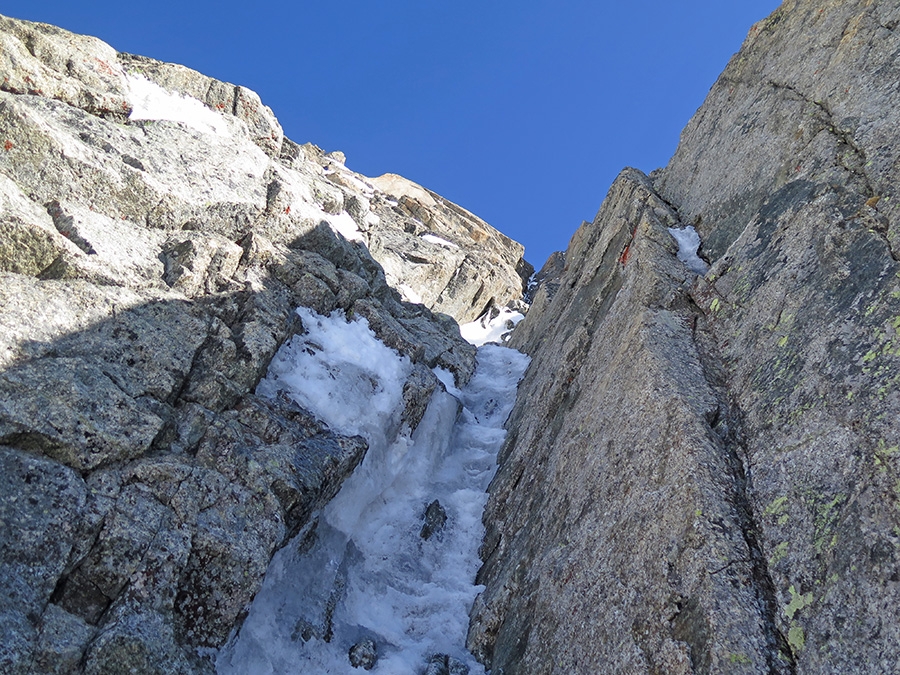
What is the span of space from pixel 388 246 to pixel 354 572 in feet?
124

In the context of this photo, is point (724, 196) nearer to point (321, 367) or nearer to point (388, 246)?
point (321, 367)

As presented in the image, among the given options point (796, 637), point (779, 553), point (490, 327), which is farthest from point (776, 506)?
point (490, 327)

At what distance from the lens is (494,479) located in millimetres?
21891

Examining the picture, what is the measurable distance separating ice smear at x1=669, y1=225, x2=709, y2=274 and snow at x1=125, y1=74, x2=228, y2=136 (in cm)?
2194

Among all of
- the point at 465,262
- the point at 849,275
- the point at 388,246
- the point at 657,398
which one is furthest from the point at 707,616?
the point at 465,262

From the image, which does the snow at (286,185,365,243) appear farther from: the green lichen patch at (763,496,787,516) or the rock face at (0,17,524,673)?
the green lichen patch at (763,496,787,516)

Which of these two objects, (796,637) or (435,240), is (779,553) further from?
(435,240)

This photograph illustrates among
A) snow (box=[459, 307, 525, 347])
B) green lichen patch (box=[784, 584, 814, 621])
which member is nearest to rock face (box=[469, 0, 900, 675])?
green lichen patch (box=[784, 584, 814, 621])

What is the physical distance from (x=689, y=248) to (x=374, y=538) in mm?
16076

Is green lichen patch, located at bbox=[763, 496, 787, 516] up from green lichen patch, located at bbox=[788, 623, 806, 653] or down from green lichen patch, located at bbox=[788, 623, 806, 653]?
up

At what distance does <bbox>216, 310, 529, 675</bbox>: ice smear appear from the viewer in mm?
13430

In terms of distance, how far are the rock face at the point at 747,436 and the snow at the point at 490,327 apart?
30844 millimetres

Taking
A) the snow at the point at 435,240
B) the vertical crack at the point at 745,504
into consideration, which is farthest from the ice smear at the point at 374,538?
the snow at the point at 435,240

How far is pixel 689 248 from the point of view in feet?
72.3
